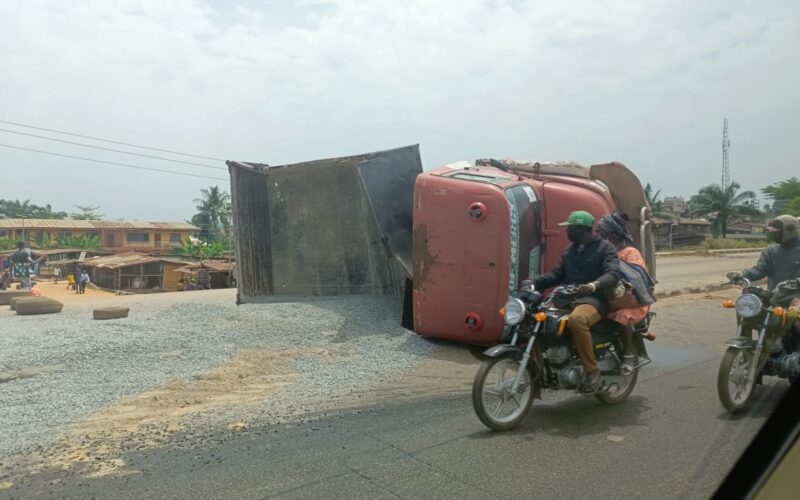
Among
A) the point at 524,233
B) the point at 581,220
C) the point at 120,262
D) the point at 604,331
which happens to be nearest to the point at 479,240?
the point at 524,233

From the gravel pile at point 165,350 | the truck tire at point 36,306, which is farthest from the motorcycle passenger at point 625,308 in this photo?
the truck tire at point 36,306

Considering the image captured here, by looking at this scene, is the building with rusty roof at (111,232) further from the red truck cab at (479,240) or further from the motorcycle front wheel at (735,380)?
the motorcycle front wheel at (735,380)

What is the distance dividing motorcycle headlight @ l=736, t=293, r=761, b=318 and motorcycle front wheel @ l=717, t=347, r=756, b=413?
0.30m

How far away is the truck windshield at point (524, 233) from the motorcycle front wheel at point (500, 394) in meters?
2.54

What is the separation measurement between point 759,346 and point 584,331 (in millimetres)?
1549

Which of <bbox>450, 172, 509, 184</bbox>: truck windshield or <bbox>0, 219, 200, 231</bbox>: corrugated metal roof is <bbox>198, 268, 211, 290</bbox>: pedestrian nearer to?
<bbox>0, 219, 200, 231</bbox>: corrugated metal roof

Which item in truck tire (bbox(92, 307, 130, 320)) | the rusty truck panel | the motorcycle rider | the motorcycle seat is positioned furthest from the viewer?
truck tire (bbox(92, 307, 130, 320))

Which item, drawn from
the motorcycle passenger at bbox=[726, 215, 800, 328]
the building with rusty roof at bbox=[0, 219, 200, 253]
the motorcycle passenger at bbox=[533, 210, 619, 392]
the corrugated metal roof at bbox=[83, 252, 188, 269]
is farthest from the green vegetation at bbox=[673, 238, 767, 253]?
the building with rusty roof at bbox=[0, 219, 200, 253]

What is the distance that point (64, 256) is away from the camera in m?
45.7

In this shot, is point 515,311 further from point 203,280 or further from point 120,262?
point 120,262

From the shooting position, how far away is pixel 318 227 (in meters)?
9.30

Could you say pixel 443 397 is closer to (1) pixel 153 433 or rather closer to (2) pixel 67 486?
(1) pixel 153 433

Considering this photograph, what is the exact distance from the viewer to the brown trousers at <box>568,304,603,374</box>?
182 inches

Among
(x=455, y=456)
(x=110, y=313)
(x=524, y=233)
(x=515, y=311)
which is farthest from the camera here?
(x=110, y=313)
